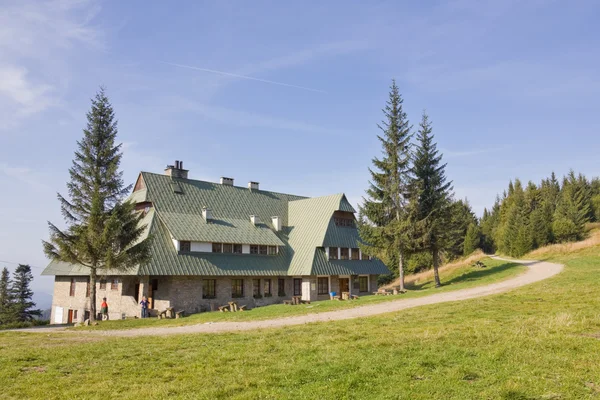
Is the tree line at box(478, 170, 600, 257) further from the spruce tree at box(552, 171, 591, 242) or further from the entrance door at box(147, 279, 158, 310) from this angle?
the entrance door at box(147, 279, 158, 310)

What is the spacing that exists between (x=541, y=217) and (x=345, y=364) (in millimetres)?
70700

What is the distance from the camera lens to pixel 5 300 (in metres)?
64.4

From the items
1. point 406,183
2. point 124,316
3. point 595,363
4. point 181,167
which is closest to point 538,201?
point 406,183

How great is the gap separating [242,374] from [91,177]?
2412 centimetres

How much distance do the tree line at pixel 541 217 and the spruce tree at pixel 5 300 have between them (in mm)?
71895

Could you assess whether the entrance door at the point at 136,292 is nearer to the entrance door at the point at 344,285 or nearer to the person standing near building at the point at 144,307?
the person standing near building at the point at 144,307

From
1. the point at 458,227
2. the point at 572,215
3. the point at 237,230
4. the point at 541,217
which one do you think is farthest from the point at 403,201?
the point at 572,215

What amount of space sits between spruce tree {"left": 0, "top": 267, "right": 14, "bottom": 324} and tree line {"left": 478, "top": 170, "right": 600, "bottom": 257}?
7190cm

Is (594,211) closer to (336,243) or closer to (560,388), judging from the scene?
(336,243)

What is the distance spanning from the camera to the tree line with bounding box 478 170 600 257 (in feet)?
226

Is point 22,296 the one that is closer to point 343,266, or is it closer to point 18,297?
point 18,297

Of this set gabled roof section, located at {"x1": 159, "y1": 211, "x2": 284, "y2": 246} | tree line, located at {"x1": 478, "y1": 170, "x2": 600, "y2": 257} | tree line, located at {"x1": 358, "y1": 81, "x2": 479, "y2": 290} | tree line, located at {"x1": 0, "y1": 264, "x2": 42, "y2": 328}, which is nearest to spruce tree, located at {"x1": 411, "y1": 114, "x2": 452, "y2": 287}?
tree line, located at {"x1": 358, "y1": 81, "x2": 479, "y2": 290}

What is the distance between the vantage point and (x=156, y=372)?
1106 cm

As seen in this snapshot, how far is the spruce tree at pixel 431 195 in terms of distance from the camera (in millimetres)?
38566
